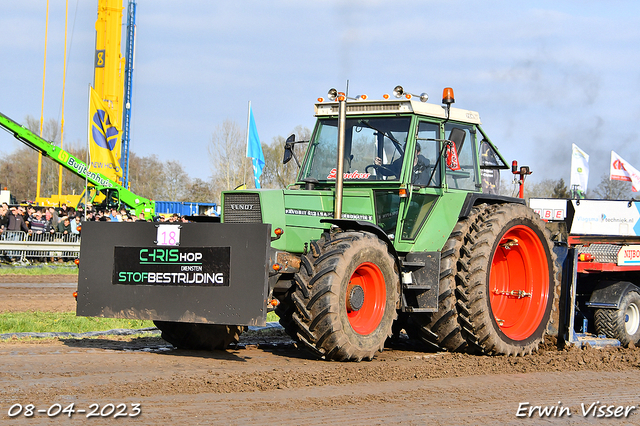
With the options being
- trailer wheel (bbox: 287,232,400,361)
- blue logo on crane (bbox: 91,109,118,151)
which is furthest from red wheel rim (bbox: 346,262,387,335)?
blue logo on crane (bbox: 91,109,118,151)

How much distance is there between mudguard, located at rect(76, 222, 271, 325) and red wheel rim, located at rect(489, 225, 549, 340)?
3334 millimetres

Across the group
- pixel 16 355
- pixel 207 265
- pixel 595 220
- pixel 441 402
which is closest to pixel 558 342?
pixel 441 402

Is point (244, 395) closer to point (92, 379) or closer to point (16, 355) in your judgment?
point (92, 379)

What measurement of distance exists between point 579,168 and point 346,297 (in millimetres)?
13651

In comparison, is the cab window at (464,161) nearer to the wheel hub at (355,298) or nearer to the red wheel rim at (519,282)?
the red wheel rim at (519,282)

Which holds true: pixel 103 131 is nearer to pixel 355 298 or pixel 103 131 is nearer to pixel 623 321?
pixel 355 298

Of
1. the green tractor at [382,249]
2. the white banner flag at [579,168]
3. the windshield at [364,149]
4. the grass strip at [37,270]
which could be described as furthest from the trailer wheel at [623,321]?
the grass strip at [37,270]

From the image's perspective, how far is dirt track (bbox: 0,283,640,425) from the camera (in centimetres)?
504

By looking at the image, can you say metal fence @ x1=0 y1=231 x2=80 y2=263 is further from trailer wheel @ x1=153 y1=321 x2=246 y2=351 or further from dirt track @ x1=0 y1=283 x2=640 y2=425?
trailer wheel @ x1=153 y1=321 x2=246 y2=351

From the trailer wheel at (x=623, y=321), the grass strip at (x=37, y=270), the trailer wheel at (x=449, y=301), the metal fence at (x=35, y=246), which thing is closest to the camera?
the trailer wheel at (x=449, y=301)

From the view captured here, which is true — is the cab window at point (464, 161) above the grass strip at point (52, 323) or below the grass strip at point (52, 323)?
above

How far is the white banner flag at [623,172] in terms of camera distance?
18.3 metres

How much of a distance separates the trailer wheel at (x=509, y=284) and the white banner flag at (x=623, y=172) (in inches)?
442

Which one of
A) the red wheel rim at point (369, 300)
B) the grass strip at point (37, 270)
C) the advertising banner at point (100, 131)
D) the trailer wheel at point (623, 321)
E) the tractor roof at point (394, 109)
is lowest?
the grass strip at point (37, 270)
